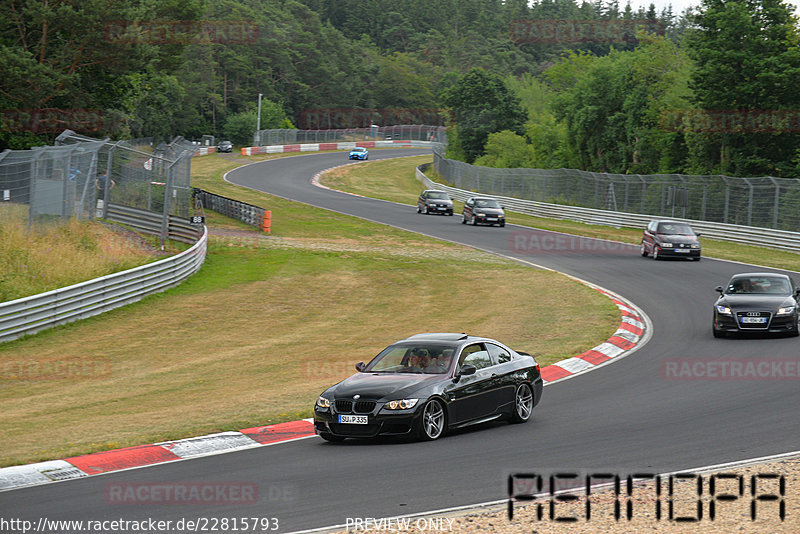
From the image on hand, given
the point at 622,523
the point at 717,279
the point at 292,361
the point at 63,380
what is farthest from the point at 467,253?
the point at 622,523

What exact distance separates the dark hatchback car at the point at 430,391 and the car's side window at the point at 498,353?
16 millimetres

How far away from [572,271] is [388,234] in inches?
537

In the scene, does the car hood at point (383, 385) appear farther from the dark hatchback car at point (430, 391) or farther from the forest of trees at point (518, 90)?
the forest of trees at point (518, 90)

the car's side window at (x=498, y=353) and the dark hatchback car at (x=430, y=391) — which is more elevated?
Answer: the car's side window at (x=498, y=353)

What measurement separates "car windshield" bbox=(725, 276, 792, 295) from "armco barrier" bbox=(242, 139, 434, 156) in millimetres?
88320

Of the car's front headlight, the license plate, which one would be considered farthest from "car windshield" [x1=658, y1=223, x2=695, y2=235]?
the license plate

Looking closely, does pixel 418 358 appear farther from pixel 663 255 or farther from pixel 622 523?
pixel 663 255

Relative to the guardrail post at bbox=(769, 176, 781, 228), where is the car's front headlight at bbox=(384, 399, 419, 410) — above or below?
below

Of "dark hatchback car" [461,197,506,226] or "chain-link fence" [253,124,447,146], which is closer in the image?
"dark hatchback car" [461,197,506,226]

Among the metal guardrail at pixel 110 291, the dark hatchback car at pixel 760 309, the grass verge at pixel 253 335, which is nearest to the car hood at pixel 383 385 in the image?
the grass verge at pixel 253 335

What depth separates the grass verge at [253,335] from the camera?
13266 millimetres

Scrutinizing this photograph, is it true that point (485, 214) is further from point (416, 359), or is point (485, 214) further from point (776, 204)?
point (416, 359)

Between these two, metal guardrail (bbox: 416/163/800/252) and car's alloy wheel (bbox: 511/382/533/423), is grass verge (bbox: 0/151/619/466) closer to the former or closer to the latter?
car's alloy wheel (bbox: 511/382/533/423)

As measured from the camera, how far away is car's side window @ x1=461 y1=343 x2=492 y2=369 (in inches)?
478
